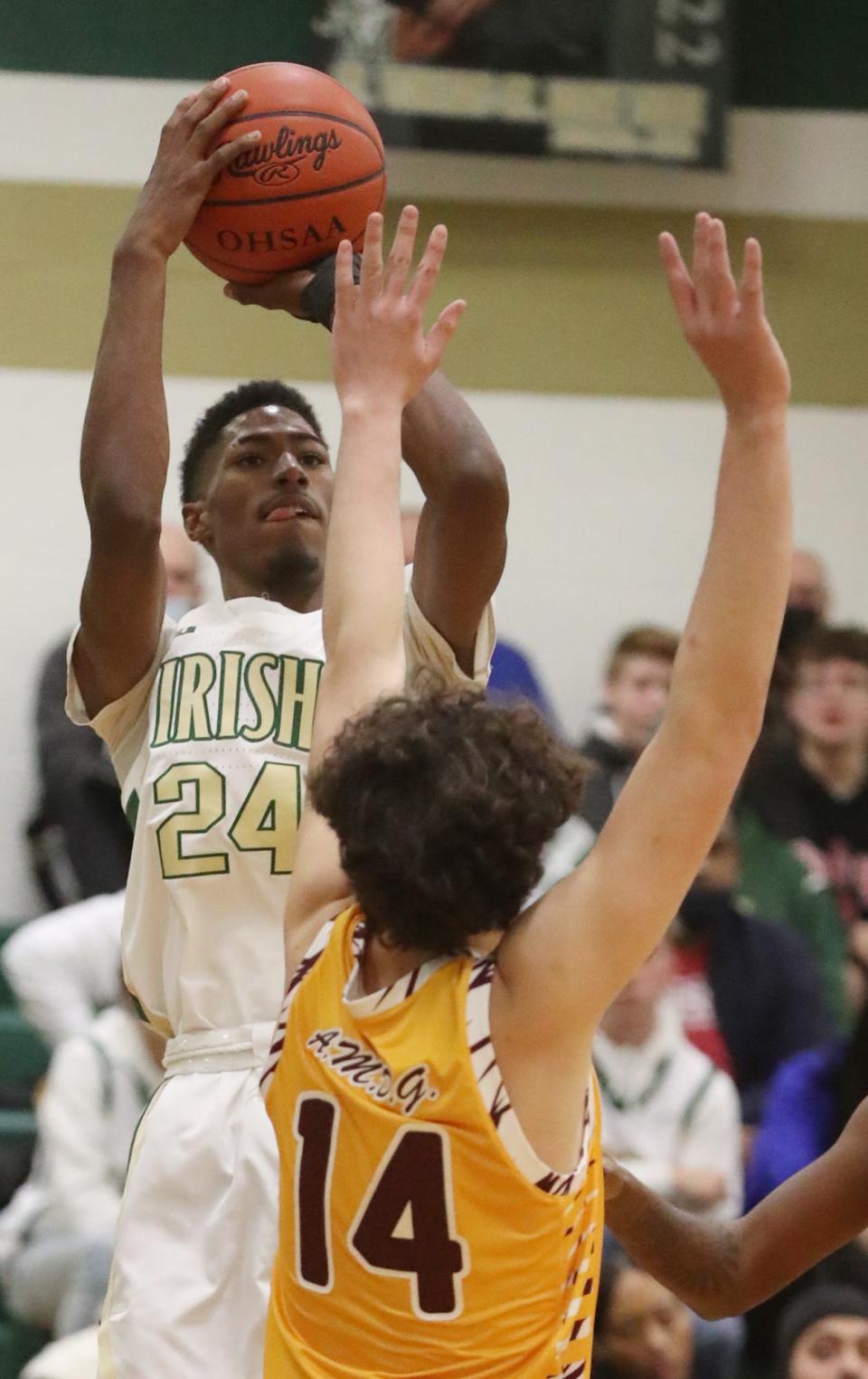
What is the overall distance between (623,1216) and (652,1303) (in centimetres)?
216

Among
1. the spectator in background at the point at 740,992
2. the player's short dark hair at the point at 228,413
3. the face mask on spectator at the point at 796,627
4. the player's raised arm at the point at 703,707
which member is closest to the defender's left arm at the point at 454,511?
the player's short dark hair at the point at 228,413

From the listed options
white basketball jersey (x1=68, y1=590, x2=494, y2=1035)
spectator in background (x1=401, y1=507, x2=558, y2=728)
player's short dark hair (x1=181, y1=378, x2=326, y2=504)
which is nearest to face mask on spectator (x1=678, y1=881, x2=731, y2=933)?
spectator in background (x1=401, y1=507, x2=558, y2=728)

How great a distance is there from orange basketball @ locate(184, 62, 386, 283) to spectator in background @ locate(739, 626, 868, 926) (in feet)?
11.9

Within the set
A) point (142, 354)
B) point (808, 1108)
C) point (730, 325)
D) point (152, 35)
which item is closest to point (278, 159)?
point (142, 354)

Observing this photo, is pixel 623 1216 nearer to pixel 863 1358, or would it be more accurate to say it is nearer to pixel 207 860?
pixel 207 860

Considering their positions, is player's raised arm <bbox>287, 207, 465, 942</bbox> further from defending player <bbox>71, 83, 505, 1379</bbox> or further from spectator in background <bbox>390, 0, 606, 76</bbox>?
spectator in background <bbox>390, 0, 606, 76</bbox>

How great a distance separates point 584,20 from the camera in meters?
7.31

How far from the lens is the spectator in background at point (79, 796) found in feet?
21.0

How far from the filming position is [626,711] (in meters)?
6.46

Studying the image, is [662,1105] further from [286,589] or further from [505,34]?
[505,34]

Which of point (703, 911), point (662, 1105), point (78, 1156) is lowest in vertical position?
point (78, 1156)

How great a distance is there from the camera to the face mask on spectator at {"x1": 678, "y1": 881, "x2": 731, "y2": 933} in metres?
5.73

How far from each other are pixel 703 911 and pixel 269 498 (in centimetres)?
265

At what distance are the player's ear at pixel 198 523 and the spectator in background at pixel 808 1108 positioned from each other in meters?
2.34
